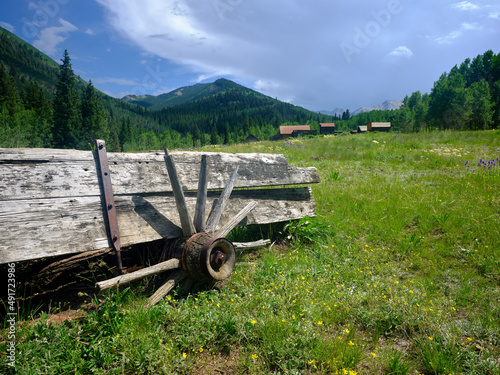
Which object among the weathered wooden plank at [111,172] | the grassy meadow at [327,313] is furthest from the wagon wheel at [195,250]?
the weathered wooden plank at [111,172]

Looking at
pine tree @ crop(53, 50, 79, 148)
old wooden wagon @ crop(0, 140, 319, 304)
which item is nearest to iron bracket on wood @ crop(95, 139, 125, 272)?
old wooden wagon @ crop(0, 140, 319, 304)

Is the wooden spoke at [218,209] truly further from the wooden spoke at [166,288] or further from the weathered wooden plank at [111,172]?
the wooden spoke at [166,288]

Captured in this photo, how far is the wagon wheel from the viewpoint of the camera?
2967 mm

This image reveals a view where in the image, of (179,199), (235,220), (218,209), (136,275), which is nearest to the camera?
(136,275)

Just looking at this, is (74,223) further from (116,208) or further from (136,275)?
(136,275)

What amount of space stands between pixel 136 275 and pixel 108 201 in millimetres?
925

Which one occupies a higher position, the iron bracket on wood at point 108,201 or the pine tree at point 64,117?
the pine tree at point 64,117

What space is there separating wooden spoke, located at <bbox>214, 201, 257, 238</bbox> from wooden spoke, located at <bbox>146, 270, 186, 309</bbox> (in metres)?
0.68

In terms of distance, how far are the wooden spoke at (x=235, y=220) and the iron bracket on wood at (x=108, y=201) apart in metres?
1.20

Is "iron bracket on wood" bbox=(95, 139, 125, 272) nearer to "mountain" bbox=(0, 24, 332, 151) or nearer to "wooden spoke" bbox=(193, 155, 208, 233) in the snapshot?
"wooden spoke" bbox=(193, 155, 208, 233)

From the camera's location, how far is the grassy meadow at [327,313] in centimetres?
223

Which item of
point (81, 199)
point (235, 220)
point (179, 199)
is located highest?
point (81, 199)

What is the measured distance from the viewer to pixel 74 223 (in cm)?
272

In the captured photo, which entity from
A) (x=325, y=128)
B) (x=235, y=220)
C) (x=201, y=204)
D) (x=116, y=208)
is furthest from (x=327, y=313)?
(x=325, y=128)
